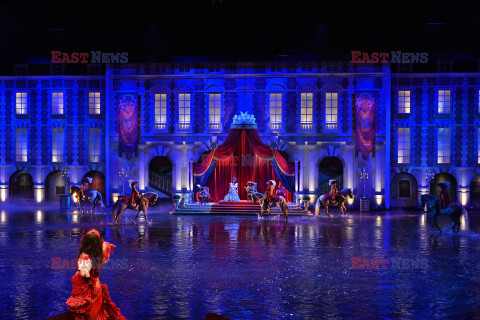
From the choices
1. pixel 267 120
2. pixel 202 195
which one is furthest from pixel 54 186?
pixel 267 120

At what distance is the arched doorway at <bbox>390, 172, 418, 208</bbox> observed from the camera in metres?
31.6

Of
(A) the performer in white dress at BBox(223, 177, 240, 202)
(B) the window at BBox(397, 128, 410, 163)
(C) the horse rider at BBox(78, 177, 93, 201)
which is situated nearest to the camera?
(C) the horse rider at BBox(78, 177, 93, 201)

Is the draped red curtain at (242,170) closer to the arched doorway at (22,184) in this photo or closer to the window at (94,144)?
the window at (94,144)

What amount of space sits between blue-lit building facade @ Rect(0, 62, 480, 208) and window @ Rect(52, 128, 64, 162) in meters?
0.07

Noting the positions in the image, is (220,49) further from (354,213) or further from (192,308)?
(192,308)

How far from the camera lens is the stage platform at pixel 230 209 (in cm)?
2688

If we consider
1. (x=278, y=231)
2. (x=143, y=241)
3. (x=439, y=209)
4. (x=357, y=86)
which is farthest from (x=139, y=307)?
(x=357, y=86)

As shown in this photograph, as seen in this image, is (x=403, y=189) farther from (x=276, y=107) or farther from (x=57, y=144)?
(x=57, y=144)

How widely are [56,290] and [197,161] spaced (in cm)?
2087

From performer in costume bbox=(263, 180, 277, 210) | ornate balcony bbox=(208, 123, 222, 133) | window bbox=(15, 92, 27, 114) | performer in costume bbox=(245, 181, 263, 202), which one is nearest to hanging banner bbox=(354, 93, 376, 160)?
performer in costume bbox=(245, 181, 263, 202)

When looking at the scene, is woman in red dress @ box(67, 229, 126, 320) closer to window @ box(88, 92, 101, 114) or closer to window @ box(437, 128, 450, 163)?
window @ box(88, 92, 101, 114)

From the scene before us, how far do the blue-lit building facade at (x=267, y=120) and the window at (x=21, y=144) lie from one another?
186mm

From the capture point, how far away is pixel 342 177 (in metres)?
31.8

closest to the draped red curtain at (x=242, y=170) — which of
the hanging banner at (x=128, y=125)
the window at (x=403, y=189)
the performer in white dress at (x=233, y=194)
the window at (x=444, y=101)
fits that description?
the performer in white dress at (x=233, y=194)
